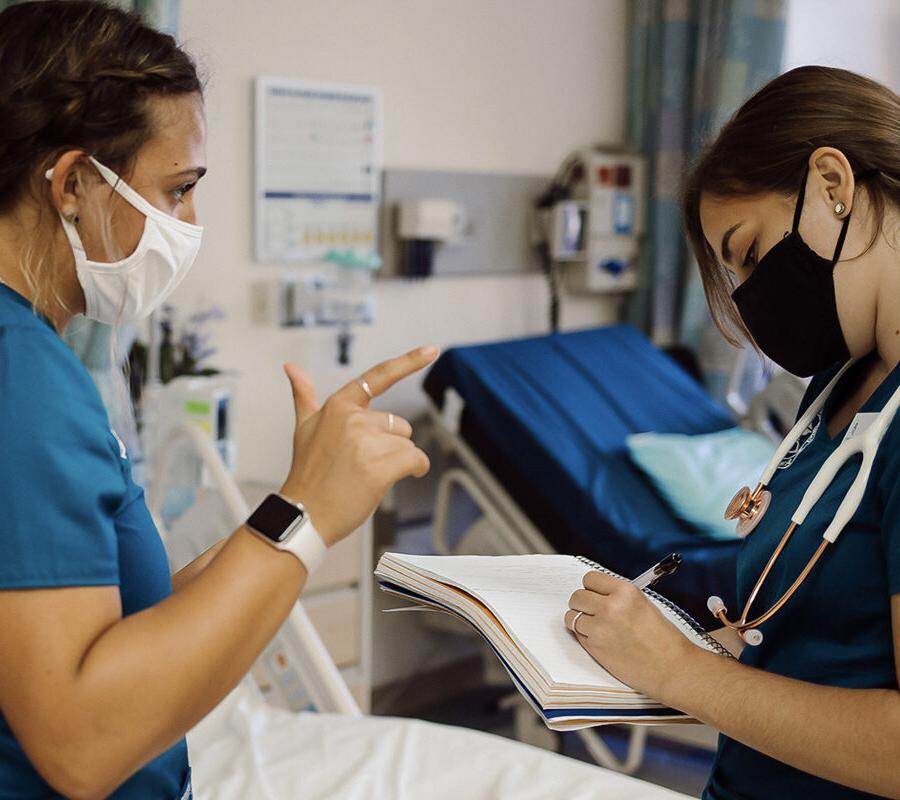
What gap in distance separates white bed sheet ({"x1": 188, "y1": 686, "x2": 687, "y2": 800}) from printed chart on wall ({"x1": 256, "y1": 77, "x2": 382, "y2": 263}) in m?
1.53

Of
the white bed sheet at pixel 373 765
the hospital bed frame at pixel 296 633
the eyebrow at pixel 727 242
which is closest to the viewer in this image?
the eyebrow at pixel 727 242

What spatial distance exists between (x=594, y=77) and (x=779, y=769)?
3012 millimetres

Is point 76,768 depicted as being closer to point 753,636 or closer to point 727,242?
point 753,636

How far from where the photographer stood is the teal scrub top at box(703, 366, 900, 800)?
3.13 ft

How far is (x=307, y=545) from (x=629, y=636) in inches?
14.5

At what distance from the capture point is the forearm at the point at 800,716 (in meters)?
0.89

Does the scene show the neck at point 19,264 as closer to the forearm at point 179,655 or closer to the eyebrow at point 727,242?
the forearm at point 179,655

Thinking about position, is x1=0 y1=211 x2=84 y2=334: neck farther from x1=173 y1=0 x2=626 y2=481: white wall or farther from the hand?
x1=173 y1=0 x2=626 y2=481: white wall

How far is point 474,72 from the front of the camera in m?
3.31

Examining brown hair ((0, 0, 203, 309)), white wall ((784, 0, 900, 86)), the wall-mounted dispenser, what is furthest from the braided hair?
white wall ((784, 0, 900, 86))

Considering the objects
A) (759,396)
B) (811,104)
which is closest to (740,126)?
(811,104)

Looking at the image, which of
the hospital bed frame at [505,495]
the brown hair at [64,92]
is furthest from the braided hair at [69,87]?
the hospital bed frame at [505,495]

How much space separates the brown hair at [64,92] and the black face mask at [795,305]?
0.62 metres

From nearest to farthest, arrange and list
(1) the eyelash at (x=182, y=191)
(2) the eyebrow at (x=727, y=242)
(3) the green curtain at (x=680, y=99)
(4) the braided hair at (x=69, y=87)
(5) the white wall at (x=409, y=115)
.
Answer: (4) the braided hair at (x=69, y=87) → (1) the eyelash at (x=182, y=191) → (2) the eyebrow at (x=727, y=242) → (5) the white wall at (x=409, y=115) → (3) the green curtain at (x=680, y=99)
